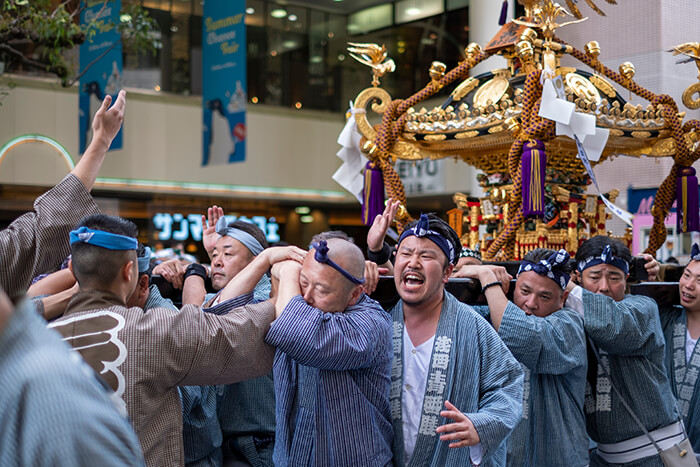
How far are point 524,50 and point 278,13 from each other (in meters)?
10.7

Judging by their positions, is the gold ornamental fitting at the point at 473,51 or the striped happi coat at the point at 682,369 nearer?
the striped happi coat at the point at 682,369

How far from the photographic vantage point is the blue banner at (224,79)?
9.93 metres

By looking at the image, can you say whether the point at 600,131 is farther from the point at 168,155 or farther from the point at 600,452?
the point at 168,155

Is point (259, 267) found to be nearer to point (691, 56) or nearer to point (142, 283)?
point (142, 283)

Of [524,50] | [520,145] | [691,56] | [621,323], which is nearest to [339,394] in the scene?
[621,323]

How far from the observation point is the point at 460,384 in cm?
257

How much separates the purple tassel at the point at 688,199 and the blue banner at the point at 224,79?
601 centimetres

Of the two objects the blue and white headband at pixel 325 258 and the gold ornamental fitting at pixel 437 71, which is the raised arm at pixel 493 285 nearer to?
the blue and white headband at pixel 325 258

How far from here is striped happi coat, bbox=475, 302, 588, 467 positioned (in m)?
2.98

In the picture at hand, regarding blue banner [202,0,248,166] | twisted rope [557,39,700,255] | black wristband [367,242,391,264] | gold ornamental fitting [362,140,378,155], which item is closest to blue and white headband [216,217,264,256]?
black wristband [367,242,391,264]

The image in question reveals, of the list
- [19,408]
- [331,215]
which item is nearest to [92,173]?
[19,408]

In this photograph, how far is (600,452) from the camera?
358 cm

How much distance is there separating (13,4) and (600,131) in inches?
163

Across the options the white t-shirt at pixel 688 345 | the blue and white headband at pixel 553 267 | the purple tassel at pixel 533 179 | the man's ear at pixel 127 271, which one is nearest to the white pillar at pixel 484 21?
the purple tassel at pixel 533 179
